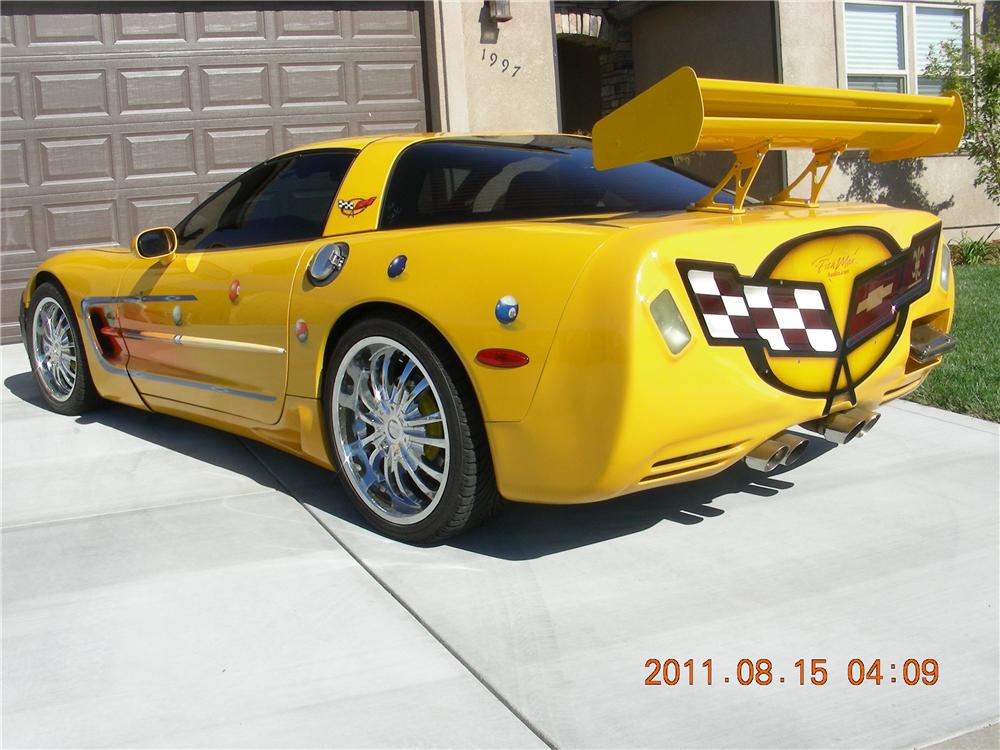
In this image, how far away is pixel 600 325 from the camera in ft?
8.76

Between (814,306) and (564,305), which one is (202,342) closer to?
(564,305)

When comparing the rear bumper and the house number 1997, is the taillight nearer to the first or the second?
the rear bumper

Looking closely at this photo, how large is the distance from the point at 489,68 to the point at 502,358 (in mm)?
6673

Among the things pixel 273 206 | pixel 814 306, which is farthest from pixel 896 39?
pixel 814 306

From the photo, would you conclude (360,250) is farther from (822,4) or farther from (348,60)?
(822,4)

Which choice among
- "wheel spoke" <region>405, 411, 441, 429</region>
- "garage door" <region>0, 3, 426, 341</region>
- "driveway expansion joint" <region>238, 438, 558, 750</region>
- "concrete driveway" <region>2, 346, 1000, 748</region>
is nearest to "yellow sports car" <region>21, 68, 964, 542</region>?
"wheel spoke" <region>405, 411, 441, 429</region>

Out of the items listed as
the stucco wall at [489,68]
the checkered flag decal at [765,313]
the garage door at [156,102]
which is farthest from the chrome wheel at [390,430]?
the stucco wall at [489,68]

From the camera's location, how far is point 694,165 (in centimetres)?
1108

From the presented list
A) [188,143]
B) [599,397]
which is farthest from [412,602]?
[188,143]

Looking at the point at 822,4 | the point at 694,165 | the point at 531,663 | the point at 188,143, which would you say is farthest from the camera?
the point at 694,165

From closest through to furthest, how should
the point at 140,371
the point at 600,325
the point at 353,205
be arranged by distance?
the point at 600,325 → the point at 353,205 → the point at 140,371

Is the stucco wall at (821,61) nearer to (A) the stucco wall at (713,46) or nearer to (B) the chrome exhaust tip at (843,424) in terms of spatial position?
(A) the stucco wall at (713,46)

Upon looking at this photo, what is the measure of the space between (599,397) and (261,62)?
6.73m

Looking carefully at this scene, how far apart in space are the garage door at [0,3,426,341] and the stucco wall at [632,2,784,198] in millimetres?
3417
